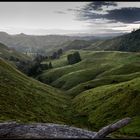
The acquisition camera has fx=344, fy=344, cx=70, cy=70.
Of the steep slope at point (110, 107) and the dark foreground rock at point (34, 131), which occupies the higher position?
the dark foreground rock at point (34, 131)

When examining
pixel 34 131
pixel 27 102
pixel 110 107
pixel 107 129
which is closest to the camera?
pixel 107 129

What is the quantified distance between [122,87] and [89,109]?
17.2m

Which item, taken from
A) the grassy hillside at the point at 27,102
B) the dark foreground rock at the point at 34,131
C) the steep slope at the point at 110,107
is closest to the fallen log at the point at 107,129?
the dark foreground rock at the point at 34,131

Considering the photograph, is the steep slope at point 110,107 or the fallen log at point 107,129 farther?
the steep slope at point 110,107

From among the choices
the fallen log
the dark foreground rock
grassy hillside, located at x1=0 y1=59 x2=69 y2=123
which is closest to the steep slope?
grassy hillside, located at x1=0 y1=59 x2=69 y2=123

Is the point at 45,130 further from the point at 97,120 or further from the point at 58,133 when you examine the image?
the point at 97,120

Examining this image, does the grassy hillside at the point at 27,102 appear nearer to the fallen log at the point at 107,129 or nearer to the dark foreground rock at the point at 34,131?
the dark foreground rock at the point at 34,131

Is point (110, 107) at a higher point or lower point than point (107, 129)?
lower

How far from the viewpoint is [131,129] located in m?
83.6

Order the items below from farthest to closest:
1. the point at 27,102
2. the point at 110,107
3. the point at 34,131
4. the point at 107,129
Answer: the point at 110,107, the point at 27,102, the point at 34,131, the point at 107,129

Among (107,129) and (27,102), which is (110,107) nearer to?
(27,102)

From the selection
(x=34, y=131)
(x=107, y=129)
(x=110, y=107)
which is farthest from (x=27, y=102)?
(x=107, y=129)

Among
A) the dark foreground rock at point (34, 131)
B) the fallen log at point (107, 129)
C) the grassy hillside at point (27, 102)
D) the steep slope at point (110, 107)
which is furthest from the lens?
the steep slope at point (110, 107)

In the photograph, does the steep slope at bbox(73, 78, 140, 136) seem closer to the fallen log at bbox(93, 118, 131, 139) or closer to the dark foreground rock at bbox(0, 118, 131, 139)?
the dark foreground rock at bbox(0, 118, 131, 139)
